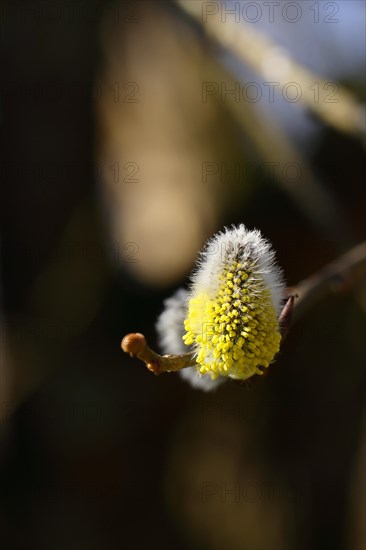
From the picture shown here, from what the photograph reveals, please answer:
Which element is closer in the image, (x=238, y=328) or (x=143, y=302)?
(x=238, y=328)

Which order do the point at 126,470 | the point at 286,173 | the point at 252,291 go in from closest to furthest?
the point at 252,291, the point at 286,173, the point at 126,470

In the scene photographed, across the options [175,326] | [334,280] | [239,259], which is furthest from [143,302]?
[239,259]

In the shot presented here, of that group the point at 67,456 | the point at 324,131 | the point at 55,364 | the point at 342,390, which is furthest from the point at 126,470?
the point at 324,131

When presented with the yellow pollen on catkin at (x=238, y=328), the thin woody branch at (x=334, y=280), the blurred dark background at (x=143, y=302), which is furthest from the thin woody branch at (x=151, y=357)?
the blurred dark background at (x=143, y=302)

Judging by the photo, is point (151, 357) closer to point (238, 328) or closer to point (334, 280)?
point (238, 328)

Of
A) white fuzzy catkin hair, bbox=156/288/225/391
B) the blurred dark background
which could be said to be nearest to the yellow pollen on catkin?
white fuzzy catkin hair, bbox=156/288/225/391

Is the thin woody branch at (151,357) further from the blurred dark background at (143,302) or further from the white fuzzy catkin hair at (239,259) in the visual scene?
the blurred dark background at (143,302)

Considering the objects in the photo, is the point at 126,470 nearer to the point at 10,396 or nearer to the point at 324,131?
the point at 10,396
